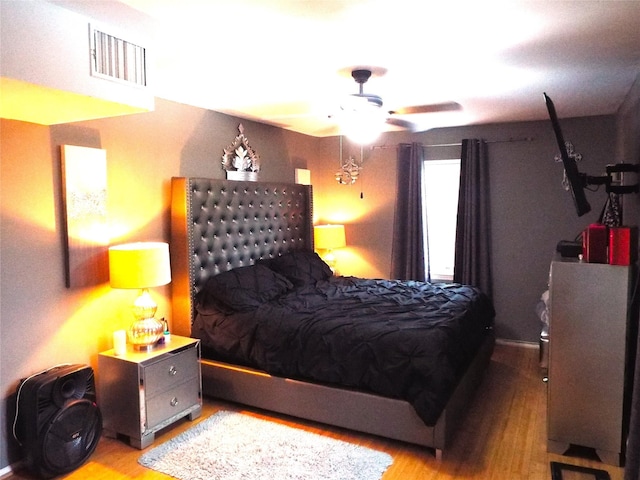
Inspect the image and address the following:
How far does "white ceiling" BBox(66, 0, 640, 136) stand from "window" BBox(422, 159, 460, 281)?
136cm

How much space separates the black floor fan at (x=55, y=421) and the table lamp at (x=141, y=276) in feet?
1.35

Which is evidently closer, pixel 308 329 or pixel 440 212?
pixel 308 329

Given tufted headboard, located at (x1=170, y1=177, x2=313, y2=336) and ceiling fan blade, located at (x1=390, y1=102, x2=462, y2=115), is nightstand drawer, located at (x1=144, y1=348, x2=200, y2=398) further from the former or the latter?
ceiling fan blade, located at (x1=390, y1=102, x2=462, y2=115)

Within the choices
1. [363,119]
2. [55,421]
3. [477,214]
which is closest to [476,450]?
[363,119]

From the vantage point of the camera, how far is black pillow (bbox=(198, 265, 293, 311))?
140 inches

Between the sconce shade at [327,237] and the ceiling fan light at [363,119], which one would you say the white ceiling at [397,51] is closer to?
the ceiling fan light at [363,119]

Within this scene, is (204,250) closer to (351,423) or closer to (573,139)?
(351,423)

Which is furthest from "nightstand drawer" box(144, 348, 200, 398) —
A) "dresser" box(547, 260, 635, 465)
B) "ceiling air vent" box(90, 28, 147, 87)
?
"dresser" box(547, 260, 635, 465)

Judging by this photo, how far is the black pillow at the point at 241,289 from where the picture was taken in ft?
11.7

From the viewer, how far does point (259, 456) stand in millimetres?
2752

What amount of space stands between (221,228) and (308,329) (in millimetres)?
1349

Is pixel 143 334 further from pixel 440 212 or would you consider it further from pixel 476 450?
pixel 440 212

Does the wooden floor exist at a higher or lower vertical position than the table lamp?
lower

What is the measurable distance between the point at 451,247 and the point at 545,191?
1.15 metres
